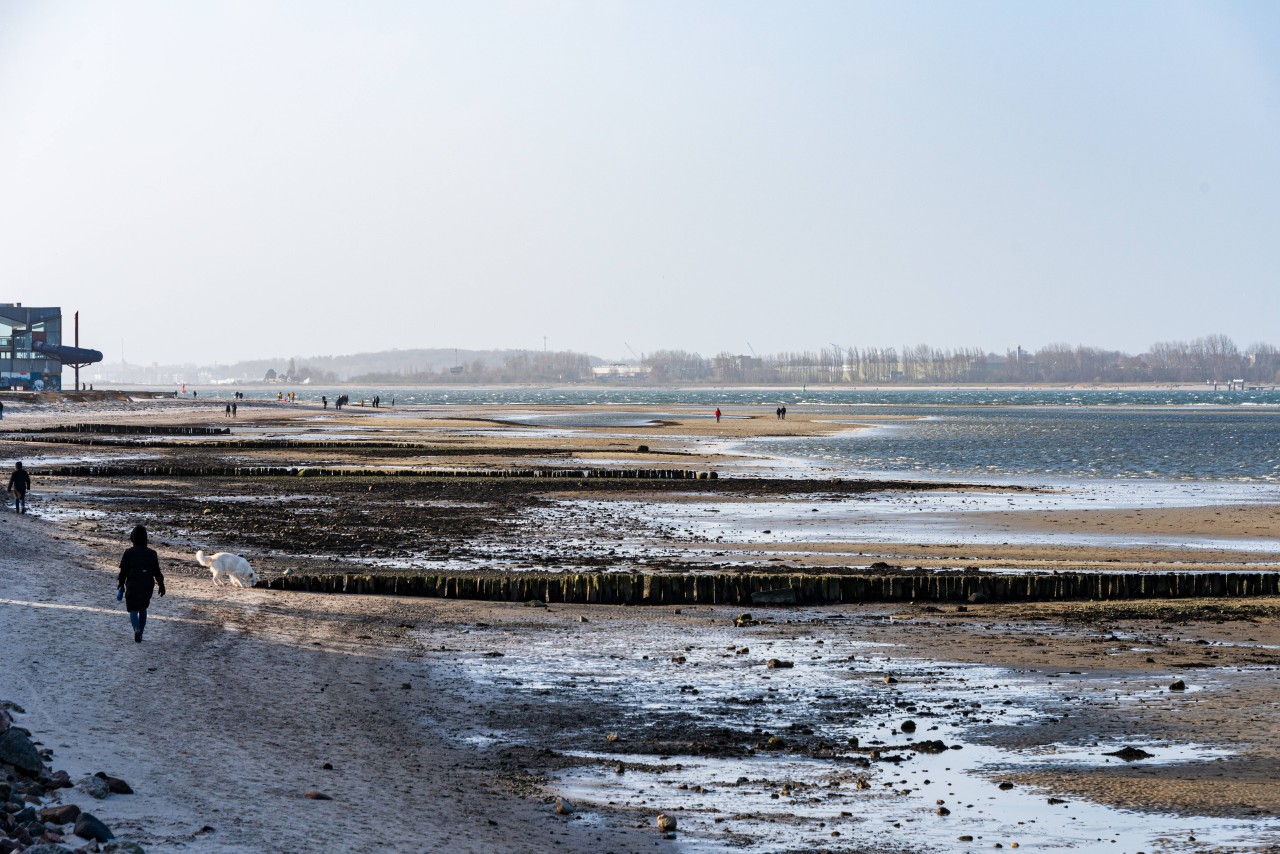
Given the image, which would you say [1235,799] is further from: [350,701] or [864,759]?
[350,701]

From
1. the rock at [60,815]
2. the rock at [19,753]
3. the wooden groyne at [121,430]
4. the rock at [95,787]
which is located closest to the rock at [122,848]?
the rock at [60,815]

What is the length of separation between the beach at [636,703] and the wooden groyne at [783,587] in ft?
2.03

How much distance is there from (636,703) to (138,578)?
6.81m

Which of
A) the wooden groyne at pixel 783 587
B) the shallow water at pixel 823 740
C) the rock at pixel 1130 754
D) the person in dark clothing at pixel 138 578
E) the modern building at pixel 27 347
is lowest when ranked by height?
the shallow water at pixel 823 740

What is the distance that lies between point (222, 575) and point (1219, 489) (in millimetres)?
39941

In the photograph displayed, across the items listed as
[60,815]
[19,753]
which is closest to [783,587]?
[19,753]

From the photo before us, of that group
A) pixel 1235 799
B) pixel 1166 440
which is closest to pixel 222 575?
pixel 1235 799

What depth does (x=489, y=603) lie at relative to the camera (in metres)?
22.9

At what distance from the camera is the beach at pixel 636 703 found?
38.1ft

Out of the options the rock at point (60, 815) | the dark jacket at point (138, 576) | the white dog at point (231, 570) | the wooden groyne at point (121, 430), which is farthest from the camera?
the wooden groyne at point (121, 430)

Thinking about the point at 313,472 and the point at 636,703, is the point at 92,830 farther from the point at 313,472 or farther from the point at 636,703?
the point at 313,472

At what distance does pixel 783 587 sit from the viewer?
23.2m

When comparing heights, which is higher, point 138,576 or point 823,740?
point 138,576

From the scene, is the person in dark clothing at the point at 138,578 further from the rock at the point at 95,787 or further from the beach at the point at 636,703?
the rock at the point at 95,787
